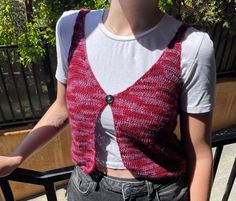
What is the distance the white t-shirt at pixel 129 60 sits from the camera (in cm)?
112

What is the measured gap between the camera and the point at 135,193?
1.27 metres

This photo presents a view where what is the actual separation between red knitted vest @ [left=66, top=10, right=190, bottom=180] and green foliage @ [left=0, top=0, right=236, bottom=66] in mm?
2564

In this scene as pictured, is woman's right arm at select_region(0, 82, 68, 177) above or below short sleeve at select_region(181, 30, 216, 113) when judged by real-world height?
below

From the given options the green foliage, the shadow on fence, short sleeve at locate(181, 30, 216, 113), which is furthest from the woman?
the shadow on fence

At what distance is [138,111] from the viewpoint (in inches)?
46.2

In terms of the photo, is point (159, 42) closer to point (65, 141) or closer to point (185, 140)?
point (185, 140)

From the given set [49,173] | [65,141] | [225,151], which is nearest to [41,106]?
[65,141]

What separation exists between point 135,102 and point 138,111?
0.03 m

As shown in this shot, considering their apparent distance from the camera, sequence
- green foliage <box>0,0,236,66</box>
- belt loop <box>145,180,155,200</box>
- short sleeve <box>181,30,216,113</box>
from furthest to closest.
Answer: green foliage <box>0,0,236,66</box>
belt loop <box>145,180,155,200</box>
short sleeve <box>181,30,216,113</box>

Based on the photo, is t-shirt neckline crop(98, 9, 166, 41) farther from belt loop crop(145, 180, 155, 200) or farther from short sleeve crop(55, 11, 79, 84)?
belt loop crop(145, 180, 155, 200)

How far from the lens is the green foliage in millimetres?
3793

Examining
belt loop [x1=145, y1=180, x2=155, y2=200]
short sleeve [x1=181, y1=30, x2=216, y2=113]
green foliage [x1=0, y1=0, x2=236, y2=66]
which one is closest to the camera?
short sleeve [x1=181, y1=30, x2=216, y2=113]

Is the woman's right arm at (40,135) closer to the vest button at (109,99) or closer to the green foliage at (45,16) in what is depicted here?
the vest button at (109,99)

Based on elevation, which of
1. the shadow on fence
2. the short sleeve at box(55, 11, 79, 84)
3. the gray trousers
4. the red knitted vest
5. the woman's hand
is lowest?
the shadow on fence
